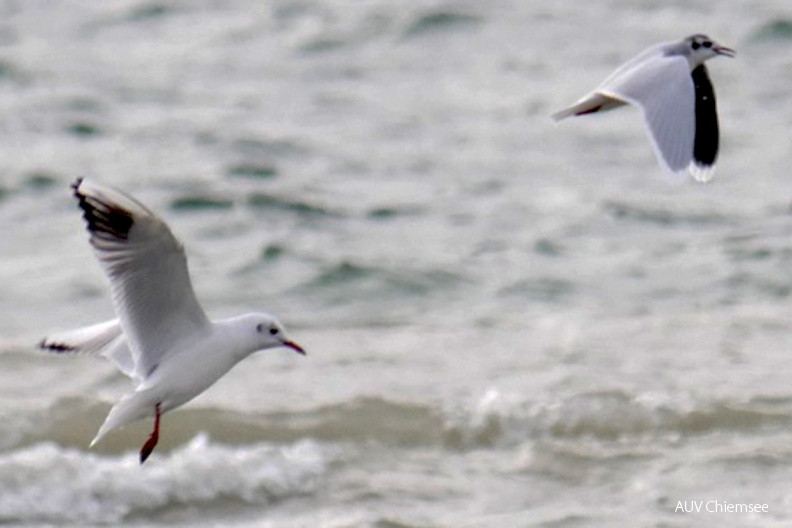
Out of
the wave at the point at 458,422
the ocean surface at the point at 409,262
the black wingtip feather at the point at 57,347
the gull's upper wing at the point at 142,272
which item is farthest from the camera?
the wave at the point at 458,422

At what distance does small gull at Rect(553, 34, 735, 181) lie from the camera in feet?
18.6

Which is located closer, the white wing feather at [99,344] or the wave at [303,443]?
the white wing feather at [99,344]

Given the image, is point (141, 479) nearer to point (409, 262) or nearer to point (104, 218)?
point (104, 218)

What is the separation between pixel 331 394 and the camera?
7703 mm

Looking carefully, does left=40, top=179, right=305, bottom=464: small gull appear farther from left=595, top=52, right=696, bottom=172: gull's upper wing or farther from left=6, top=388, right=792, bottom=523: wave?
left=6, top=388, right=792, bottom=523: wave

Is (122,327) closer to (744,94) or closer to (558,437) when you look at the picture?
(558,437)

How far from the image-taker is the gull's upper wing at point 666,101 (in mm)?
5645

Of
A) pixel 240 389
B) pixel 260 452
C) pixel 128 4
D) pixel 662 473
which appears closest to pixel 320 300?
pixel 240 389

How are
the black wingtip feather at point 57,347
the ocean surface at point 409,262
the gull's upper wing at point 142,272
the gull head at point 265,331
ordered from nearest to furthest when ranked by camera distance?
the gull's upper wing at point 142,272 → the gull head at point 265,331 → the black wingtip feather at point 57,347 → the ocean surface at point 409,262

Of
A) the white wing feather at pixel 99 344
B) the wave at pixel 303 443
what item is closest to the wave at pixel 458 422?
the wave at pixel 303 443

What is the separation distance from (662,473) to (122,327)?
223 cm

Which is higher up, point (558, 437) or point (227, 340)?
point (227, 340)

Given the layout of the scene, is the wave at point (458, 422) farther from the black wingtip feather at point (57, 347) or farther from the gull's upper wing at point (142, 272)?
the gull's upper wing at point (142, 272)

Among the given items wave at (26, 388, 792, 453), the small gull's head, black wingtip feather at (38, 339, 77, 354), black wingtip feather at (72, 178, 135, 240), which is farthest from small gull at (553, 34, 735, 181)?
wave at (26, 388, 792, 453)
